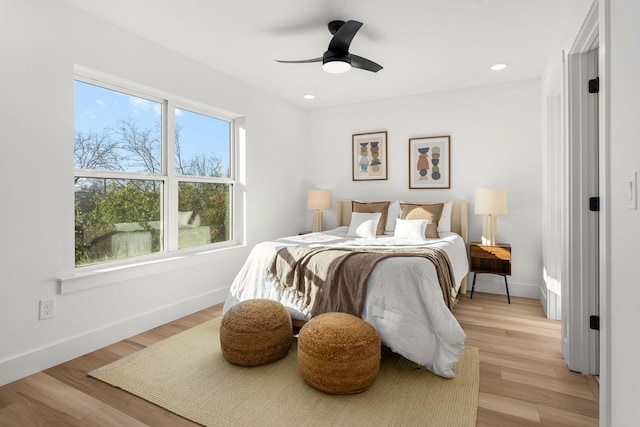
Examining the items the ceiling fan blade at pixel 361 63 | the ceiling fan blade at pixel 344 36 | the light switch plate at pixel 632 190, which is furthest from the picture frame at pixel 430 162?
the light switch plate at pixel 632 190

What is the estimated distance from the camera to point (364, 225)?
4.23 meters

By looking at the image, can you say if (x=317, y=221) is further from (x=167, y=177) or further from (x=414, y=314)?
(x=414, y=314)

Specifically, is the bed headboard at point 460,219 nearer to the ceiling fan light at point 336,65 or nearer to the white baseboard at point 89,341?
the ceiling fan light at point 336,65

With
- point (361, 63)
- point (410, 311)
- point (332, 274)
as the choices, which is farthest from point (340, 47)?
point (410, 311)

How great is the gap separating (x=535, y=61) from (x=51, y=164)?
4321mm

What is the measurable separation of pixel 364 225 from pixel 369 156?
1.27 meters

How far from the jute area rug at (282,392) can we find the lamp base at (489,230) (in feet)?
5.71

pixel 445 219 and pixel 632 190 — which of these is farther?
pixel 445 219

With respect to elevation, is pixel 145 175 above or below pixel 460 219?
above

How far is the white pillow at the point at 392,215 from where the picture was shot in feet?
14.6

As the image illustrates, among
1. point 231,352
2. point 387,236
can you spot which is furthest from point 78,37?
point 387,236

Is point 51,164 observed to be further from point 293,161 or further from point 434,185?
point 434,185

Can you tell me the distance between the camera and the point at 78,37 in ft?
8.66

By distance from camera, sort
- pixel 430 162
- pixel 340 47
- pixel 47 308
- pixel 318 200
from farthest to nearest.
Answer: pixel 318 200, pixel 430 162, pixel 340 47, pixel 47 308
